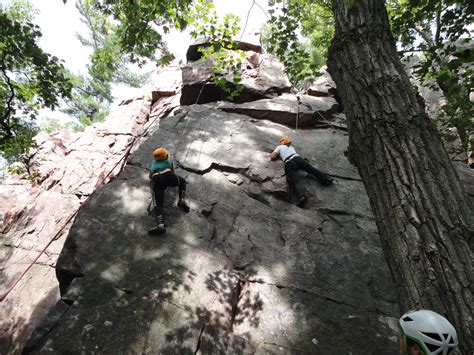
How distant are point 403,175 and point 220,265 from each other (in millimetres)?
3562

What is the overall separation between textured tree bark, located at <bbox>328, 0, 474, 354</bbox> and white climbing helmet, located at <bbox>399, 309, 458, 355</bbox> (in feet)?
0.29

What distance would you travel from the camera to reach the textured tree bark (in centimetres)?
177

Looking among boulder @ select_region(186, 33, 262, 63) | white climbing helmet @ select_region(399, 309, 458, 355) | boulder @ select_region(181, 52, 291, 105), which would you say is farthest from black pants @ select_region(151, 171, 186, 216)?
boulder @ select_region(186, 33, 262, 63)

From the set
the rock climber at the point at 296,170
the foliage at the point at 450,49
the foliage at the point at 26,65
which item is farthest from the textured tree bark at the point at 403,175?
the foliage at the point at 26,65

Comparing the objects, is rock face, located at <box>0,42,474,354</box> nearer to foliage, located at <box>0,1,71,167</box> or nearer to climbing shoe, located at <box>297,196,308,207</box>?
climbing shoe, located at <box>297,196,308,207</box>

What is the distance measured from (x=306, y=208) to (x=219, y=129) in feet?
12.7

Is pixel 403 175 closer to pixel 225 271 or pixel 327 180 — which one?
pixel 225 271

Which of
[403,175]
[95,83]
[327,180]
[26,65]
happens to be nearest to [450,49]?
[327,180]

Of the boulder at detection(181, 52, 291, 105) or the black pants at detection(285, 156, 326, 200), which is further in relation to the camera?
the boulder at detection(181, 52, 291, 105)

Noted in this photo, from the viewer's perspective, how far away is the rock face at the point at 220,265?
396 cm

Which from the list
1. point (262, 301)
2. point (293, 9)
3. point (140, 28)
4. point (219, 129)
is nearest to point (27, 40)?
point (140, 28)

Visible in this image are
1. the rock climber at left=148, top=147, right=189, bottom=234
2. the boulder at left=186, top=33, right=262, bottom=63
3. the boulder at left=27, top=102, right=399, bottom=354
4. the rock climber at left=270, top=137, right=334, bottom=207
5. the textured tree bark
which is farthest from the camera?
the boulder at left=186, top=33, right=262, bottom=63

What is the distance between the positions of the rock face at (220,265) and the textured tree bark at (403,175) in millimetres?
2606

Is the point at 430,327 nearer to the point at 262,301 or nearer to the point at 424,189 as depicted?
the point at 424,189
